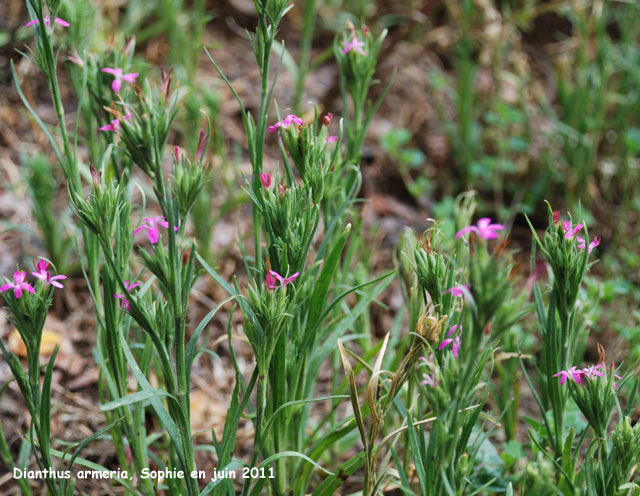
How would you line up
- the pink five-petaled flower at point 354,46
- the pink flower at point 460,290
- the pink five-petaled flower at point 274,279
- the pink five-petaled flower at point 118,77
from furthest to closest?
the pink five-petaled flower at point 354,46 < the pink five-petaled flower at point 118,77 < the pink five-petaled flower at point 274,279 < the pink flower at point 460,290

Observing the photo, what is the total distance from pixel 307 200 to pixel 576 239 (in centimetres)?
55

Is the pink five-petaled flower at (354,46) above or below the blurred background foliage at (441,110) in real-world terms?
above

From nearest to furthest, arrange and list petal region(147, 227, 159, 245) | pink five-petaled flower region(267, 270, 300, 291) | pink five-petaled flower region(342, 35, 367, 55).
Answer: pink five-petaled flower region(267, 270, 300, 291), petal region(147, 227, 159, 245), pink five-petaled flower region(342, 35, 367, 55)

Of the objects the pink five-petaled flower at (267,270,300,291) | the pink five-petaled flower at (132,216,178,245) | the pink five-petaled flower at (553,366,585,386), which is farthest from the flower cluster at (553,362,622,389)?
the pink five-petaled flower at (132,216,178,245)

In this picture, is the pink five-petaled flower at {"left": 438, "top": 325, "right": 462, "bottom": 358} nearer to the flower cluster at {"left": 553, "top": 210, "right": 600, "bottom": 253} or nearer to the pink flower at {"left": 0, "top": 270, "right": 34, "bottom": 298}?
the flower cluster at {"left": 553, "top": 210, "right": 600, "bottom": 253}

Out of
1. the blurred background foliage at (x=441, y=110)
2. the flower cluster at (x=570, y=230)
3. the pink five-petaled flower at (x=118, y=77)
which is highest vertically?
the pink five-petaled flower at (x=118, y=77)

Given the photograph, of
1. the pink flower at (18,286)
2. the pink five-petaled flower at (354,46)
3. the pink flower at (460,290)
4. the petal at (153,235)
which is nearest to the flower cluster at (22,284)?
the pink flower at (18,286)

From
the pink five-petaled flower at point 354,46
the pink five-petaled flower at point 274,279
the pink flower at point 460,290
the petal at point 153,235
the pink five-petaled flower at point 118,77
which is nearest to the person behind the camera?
the pink flower at point 460,290

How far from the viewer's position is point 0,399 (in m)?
2.07

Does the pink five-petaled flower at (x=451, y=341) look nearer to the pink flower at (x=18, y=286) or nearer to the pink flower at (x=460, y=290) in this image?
the pink flower at (x=460, y=290)

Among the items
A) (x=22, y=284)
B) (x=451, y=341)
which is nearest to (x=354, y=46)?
(x=451, y=341)

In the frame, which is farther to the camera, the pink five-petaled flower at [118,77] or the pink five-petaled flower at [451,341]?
the pink five-petaled flower at [118,77]

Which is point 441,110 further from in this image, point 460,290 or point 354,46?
point 460,290

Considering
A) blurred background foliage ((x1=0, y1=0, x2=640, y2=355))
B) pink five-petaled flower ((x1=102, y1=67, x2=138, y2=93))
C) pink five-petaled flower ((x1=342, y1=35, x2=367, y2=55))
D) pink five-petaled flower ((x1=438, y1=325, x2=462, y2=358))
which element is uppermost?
pink five-petaled flower ((x1=342, y1=35, x2=367, y2=55))
